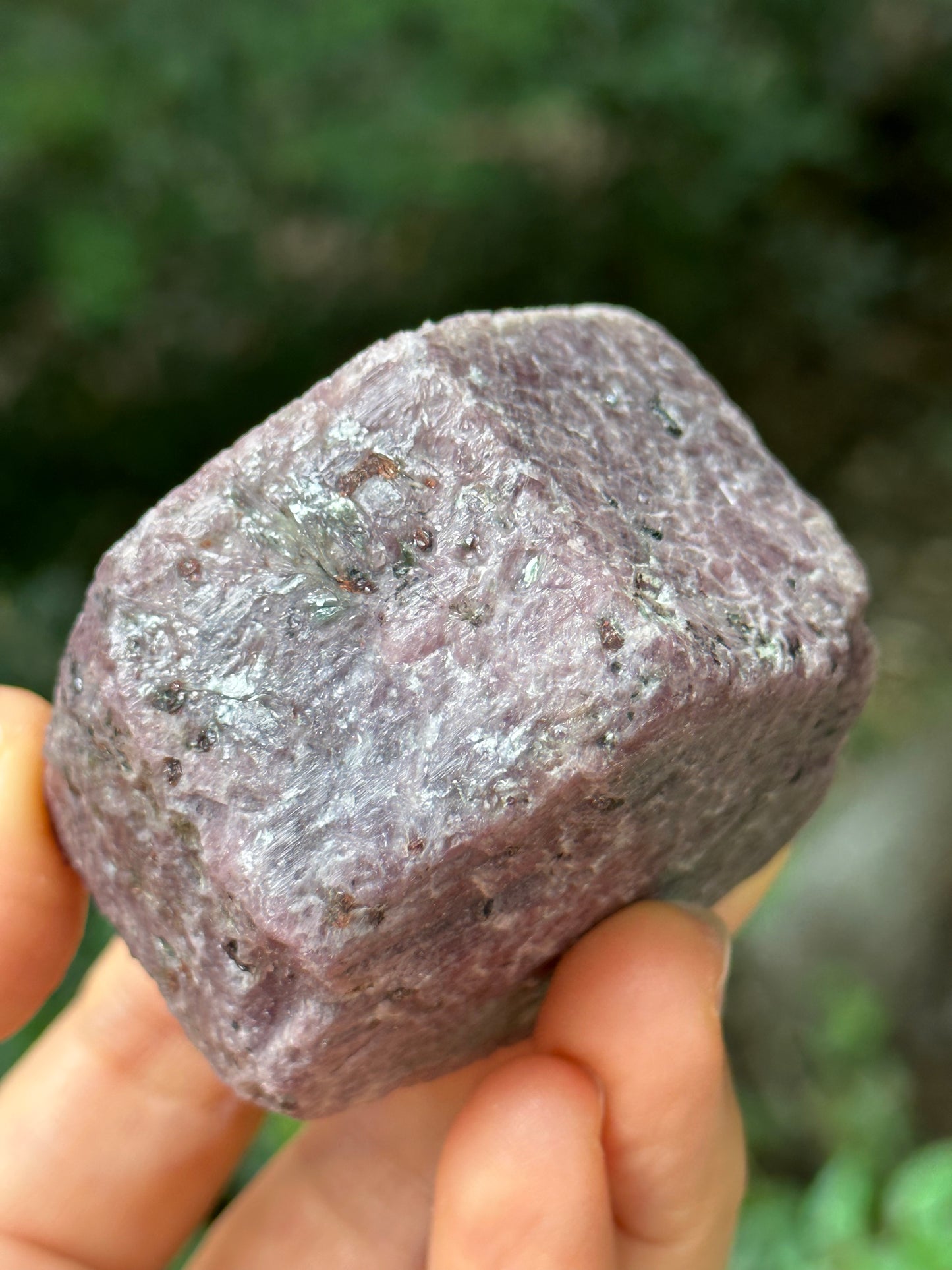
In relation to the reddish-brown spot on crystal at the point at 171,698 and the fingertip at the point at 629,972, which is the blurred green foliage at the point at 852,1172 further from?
the reddish-brown spot on crystal at the point at 171,698

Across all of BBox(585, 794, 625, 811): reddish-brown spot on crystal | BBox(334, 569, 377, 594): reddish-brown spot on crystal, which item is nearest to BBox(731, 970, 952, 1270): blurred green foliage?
BBox(585, 794, 625, 811): reddish-brown spot on crystal

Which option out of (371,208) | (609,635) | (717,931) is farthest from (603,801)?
(371,208)

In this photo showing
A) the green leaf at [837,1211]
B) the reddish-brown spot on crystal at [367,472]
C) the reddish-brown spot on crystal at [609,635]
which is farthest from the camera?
the green leaf at [837,1211]

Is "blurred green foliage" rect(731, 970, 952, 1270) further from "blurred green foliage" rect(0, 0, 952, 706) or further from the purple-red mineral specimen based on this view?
"blurred green foliage" rect(0, 0, 952, 706)

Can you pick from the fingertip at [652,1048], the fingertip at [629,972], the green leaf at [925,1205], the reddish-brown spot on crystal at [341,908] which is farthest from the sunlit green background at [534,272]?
the reddish-brown spot on crystal at [341,908]

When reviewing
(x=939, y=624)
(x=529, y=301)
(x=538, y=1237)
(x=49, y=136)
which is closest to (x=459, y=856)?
(x=538, y=1237)

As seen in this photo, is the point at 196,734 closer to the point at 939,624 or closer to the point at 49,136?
the point at 49,136

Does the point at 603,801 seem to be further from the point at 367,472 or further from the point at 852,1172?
the point at 852,1172
